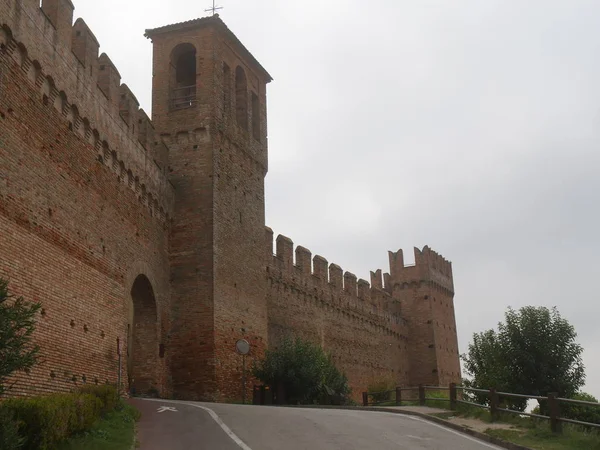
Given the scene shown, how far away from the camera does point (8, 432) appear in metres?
7.79

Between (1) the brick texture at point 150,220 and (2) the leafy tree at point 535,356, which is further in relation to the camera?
(2) the leafy tree at point 535,356

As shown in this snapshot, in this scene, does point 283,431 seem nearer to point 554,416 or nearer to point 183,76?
point 554,416

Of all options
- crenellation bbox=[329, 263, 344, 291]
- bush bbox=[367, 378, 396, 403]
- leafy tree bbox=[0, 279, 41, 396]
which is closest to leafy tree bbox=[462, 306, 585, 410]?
bush bbox=[367, 378, 396, 403]

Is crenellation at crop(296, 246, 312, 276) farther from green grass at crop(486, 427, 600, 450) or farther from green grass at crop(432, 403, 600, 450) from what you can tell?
green grass at crop(486, 427, 600, 450)

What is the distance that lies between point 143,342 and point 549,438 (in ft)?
39.6

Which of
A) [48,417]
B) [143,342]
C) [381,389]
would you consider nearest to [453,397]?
[143,342]

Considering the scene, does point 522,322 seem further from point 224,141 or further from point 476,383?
point 224,141

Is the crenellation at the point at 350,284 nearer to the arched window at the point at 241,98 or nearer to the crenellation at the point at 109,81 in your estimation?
the arched window at the point at 241,98

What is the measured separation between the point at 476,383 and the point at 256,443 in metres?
22.5

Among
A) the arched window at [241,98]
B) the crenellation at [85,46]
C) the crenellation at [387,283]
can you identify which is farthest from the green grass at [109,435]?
the crenellation at [387,283]

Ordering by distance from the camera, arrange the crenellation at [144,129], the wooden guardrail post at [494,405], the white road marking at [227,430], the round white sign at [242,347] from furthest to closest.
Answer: the round white sign at [242,347] < the crenellation at [144,129] < the wooden guardrail post at [494,405] < the white road marking at [227,430]

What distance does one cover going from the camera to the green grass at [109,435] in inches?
398

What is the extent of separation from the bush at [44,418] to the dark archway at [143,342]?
10.0 m

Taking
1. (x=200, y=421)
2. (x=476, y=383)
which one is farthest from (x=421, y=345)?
(x=200, y=421)
